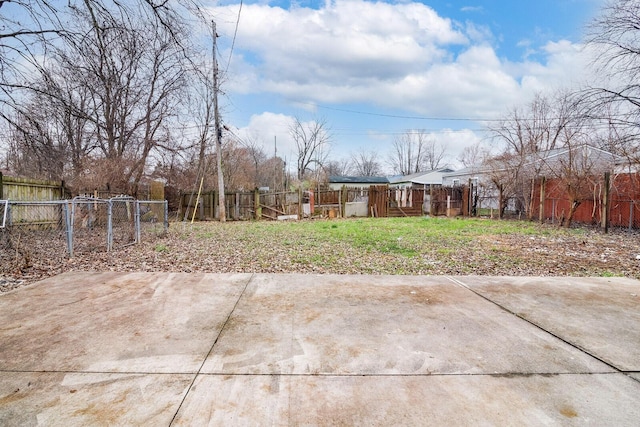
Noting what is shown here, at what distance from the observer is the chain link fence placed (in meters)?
5.30

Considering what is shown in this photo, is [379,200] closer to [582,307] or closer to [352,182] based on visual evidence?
[582,307]

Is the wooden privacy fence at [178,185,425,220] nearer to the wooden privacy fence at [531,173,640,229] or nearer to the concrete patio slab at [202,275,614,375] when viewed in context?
the wooden privacy fence at [531,173,640,229]

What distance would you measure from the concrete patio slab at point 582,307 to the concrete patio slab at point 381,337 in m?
0.22

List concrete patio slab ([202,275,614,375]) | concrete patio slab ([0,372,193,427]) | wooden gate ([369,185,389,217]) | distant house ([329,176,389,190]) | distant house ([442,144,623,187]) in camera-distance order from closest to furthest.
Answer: concrete patio slab ([0,372,193,427]) → concrete patio slab ([202,275,614,375]) → distant house ([442,144,623,187]) → wooden gate ([369,185,389,217]) → distant house ([329,176,389,190])

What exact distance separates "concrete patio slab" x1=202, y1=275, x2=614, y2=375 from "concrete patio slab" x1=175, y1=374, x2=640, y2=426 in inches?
4.7

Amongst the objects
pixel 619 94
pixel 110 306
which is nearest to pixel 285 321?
pixel 110 306

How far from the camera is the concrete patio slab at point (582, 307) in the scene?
8.70ft

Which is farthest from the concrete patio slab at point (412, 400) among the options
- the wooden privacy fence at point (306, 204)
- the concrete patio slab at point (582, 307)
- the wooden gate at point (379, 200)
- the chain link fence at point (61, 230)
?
the wooden gate at point (379, 200)

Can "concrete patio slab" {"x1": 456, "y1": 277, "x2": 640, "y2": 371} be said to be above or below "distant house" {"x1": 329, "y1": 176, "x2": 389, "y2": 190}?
below

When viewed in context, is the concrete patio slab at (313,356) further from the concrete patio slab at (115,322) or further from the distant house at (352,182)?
the distant house at (352,182)

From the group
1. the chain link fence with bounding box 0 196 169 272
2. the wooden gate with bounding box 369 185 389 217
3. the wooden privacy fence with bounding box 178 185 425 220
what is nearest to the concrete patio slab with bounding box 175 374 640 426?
the chain link fence with bounding box 0 196 169 272

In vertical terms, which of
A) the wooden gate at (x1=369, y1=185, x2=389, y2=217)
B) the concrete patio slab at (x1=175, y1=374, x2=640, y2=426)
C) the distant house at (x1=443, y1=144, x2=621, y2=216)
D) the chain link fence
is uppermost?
the distant house at (x1=443, y1=144, x2=621, y2=216)

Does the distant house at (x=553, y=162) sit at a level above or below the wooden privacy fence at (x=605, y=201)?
above

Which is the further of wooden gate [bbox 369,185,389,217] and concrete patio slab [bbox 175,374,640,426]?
wooden gate [bbox 369,185,389,217]
